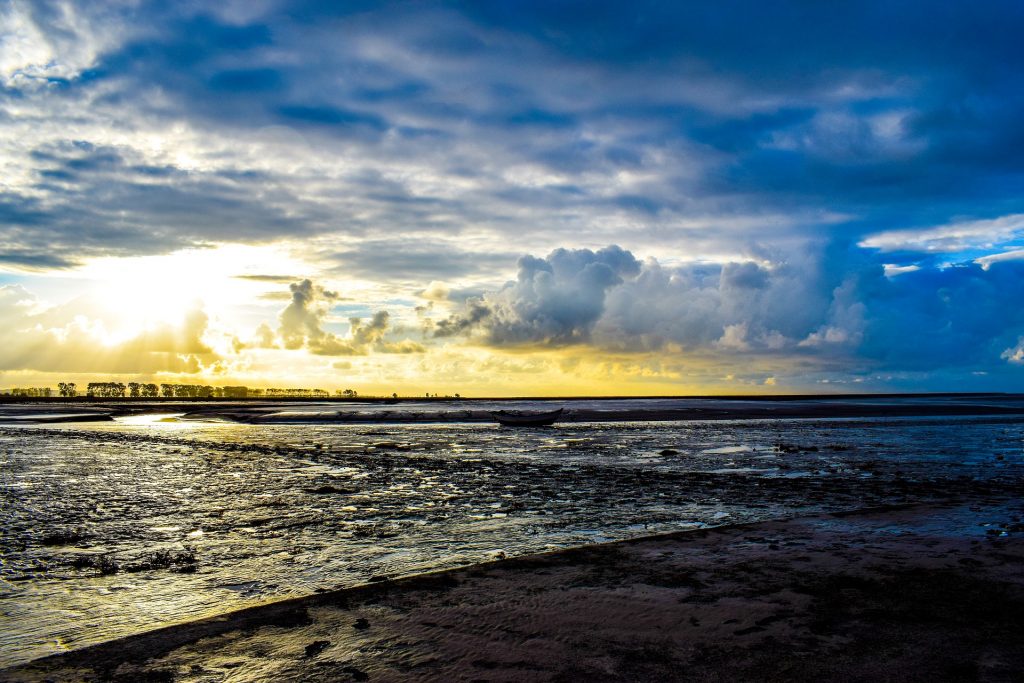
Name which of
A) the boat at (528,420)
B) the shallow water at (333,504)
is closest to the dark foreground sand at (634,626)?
the shallow water at (333,504)

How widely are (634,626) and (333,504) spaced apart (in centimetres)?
1275

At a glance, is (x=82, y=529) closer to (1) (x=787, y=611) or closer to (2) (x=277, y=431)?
(1) (x=787, y=611)

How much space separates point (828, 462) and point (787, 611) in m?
24.5

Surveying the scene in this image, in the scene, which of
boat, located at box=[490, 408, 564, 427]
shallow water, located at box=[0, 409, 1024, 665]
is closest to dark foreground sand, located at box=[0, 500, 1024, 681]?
shallow water, located at box=[0, 409, 1024, 665]

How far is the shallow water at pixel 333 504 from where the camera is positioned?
11.0 meters

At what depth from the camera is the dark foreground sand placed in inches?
286

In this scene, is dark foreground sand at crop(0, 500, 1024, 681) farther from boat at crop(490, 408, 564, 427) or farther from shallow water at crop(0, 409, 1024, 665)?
boat at crop(490, 408, 564, 427)

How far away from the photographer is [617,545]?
13.2 meters

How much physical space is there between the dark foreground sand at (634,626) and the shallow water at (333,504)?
164 cm

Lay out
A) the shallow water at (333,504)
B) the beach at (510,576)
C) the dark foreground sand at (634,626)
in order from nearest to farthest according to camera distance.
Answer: the dark foreground sand at (634,626), the beach at (510,576), the shallow water at (333,504)

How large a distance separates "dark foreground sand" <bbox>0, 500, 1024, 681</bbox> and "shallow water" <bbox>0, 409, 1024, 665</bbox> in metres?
1.64

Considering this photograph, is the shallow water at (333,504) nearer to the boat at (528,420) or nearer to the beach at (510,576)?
the beach at (510,576)

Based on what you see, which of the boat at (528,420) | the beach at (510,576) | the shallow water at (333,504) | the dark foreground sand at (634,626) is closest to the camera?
the dark foreground sand at (634,626)

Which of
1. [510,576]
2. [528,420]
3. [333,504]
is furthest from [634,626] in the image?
[528,420]
